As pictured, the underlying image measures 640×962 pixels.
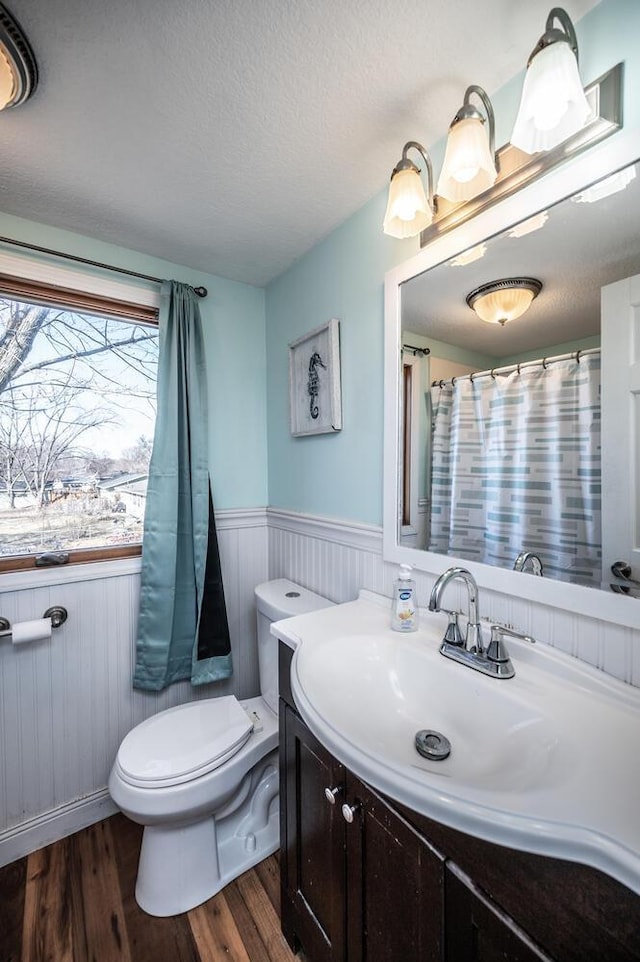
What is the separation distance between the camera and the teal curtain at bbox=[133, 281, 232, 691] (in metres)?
1.58

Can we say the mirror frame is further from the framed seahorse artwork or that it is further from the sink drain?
the sink drain

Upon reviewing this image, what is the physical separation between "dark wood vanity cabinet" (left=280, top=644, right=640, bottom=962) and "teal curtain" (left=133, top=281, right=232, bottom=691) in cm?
69

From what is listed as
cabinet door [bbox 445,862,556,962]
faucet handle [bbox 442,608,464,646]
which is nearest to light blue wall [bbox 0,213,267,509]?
faucet handle [bbox 442,608,464,646]

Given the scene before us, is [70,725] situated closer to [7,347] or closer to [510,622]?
[7,347]

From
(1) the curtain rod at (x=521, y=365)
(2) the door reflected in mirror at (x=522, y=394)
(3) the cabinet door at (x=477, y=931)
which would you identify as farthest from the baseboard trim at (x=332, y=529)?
(3) the cabinet door at (x=477, y=931)

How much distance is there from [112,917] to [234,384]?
6.35ft

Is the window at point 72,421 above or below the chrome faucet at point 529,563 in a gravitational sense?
above

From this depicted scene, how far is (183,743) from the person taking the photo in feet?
4.15

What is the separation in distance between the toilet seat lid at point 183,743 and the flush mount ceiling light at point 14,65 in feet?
5.87

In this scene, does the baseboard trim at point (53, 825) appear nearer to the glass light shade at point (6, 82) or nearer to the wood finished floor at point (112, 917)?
the wood finished floor at point (112, 917)

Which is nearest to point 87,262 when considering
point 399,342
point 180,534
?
point 180,534

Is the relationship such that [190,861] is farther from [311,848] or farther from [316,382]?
[316,382]

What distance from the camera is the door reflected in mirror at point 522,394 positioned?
2.64 feet

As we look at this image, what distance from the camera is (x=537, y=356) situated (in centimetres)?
90
